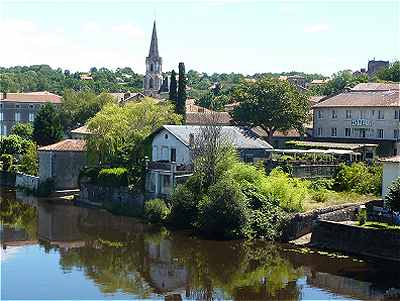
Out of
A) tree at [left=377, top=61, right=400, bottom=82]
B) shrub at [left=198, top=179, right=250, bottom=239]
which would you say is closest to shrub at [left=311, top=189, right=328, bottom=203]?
shrub at [left=198, top=179, right=250, bottom=239]

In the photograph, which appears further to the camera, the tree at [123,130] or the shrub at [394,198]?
the tree at [123,130]

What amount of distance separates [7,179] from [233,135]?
88.4 ft

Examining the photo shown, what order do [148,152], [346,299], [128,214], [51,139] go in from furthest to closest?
1. [51,139]
2. [148,152]
3. [128,214]
4. [346,299]

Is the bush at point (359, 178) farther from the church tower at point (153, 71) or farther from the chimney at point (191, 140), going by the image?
the church tower at point (153, 71)

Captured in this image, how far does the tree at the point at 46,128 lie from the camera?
69.8 meters

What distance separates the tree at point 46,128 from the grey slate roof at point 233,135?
25536mm

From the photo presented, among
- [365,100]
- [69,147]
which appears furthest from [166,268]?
[365,100]

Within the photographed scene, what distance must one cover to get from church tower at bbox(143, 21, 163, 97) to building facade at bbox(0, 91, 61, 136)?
1971cm

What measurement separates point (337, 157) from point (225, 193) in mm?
19864

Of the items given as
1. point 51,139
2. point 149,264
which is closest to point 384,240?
point 149,264

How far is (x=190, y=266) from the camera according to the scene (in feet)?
→ 102

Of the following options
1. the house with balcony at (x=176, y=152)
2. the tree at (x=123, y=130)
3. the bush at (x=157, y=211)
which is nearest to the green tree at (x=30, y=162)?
the tree at (x=123, y=130)

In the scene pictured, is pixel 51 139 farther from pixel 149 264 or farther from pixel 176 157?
pixel 149 264

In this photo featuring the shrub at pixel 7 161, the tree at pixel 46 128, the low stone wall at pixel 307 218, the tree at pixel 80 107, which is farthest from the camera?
the tree at pixel 80 107
